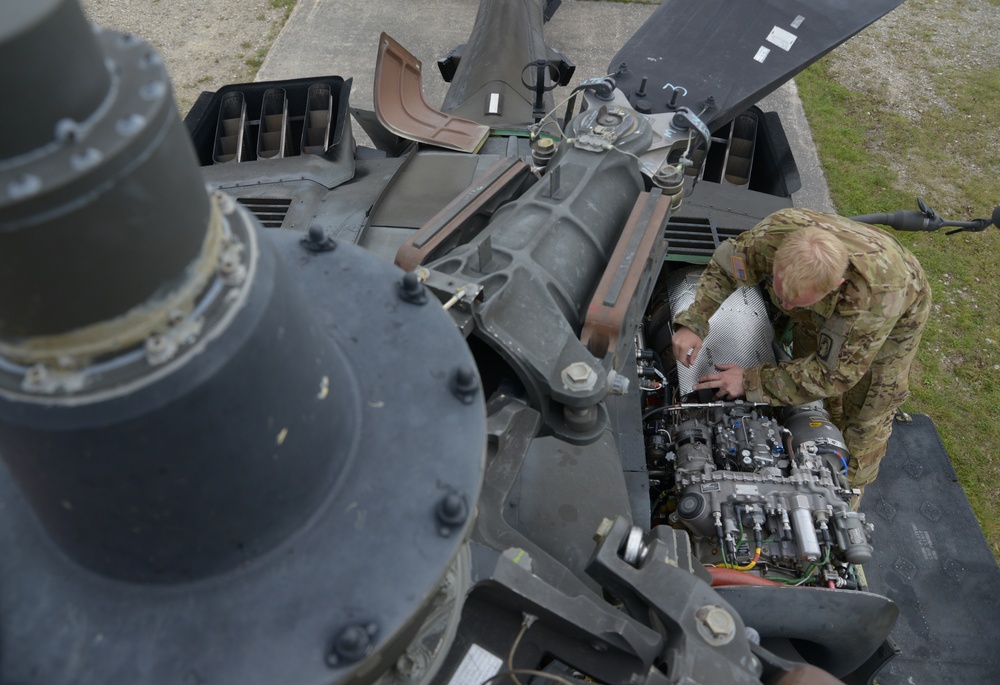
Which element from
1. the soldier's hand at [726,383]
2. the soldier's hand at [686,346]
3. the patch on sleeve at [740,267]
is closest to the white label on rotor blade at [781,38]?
the patch on sleeve at [740,267]

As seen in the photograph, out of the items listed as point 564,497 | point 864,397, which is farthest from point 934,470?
point 564,497

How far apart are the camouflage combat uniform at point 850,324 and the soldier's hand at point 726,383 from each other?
0.17 ft

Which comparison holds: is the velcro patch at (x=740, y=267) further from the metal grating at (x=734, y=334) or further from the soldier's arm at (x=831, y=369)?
the soldier's arm at (x=831, y=369)

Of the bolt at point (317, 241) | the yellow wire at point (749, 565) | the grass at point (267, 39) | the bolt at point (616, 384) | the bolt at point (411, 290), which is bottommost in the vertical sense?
the grass at point (267, 39)

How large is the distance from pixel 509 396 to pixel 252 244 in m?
1.40

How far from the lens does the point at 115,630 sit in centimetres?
135

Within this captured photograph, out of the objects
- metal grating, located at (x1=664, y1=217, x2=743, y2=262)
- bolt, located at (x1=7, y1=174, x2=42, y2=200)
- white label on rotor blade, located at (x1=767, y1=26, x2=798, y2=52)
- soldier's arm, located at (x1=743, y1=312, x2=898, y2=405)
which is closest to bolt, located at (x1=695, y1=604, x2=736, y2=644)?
bolt, located at (x1=7, y1=174, x2=42, y2=200)

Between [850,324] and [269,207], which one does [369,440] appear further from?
[269,207]

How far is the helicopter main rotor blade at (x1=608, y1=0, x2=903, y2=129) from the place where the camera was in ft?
15.1

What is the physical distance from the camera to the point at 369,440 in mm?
1587

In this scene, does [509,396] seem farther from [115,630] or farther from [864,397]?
[864,397]

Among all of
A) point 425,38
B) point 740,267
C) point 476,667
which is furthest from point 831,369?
point 425,38

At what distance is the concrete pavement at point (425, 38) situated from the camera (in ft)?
30.9

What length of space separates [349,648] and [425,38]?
10227 millimetres
